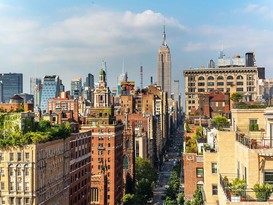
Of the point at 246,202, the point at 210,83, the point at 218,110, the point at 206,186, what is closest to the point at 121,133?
the point at 218,110

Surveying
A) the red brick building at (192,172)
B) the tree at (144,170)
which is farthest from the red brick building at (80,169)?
the tree at (144,170)

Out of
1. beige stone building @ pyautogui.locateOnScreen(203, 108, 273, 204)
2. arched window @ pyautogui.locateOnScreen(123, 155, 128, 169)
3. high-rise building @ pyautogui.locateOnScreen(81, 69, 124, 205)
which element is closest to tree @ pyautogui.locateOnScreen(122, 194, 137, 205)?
high-rise building @ pyautogui.locateOnScreen(81, 69, 124, 205)

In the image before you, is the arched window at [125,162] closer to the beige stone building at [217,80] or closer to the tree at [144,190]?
the tree at [144,190]

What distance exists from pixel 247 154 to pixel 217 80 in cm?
16240

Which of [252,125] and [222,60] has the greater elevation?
[222,60]

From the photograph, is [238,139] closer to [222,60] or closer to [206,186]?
[206,186]

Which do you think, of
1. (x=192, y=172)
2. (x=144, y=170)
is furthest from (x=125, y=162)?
(x=192, y=172)

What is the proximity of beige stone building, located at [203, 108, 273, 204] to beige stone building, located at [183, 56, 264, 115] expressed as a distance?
490ft

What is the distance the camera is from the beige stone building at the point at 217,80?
18155cm

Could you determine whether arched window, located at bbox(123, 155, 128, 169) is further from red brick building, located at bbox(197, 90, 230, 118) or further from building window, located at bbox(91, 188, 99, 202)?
building window, located at bbox(91, 188, 99, 202)

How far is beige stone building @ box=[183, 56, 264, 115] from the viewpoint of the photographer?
181550mm

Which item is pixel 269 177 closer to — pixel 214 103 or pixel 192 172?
pixel 192 172

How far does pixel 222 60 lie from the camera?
7697 inches

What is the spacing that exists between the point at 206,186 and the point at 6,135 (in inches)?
1532
